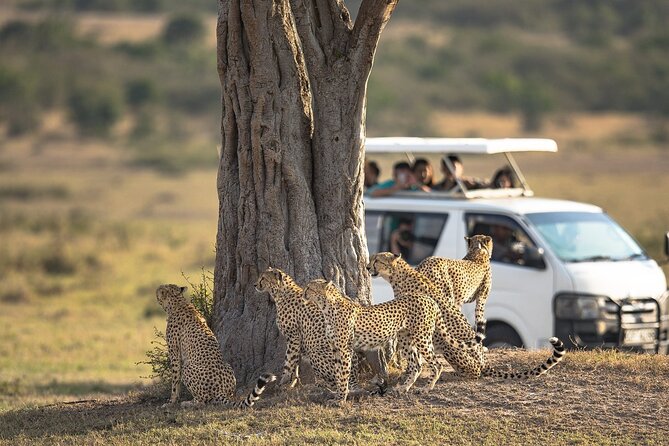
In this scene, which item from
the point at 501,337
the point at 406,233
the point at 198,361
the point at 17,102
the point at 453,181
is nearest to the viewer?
the point at 198,361

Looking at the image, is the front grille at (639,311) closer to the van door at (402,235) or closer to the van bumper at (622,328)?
the van bumper at (622,328)

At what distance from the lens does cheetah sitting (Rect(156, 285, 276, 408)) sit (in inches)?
301

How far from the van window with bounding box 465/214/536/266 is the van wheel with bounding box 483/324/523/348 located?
0.57 metres

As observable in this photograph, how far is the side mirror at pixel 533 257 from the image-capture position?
33.4 feet

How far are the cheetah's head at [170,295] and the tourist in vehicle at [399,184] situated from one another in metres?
3.87

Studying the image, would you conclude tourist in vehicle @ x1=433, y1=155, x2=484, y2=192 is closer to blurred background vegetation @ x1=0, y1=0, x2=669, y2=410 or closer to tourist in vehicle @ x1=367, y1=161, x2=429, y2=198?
tourist in vehicle @ x1=367, y1=161, x2=429, y2=198

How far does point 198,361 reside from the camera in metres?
7.67

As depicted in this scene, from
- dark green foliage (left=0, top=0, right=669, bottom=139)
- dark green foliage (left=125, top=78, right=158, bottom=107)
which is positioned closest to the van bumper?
dark green foliage (left=0, top=0, right=669, bottom=139)

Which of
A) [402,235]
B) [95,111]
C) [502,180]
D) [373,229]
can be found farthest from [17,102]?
[402,235]

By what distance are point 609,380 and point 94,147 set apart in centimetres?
4024

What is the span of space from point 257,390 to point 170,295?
3.43ft

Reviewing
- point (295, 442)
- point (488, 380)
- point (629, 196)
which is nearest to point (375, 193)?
point (488, 380)

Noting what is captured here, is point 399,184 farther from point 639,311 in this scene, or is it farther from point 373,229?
point 639,311

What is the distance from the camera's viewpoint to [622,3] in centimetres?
6166
